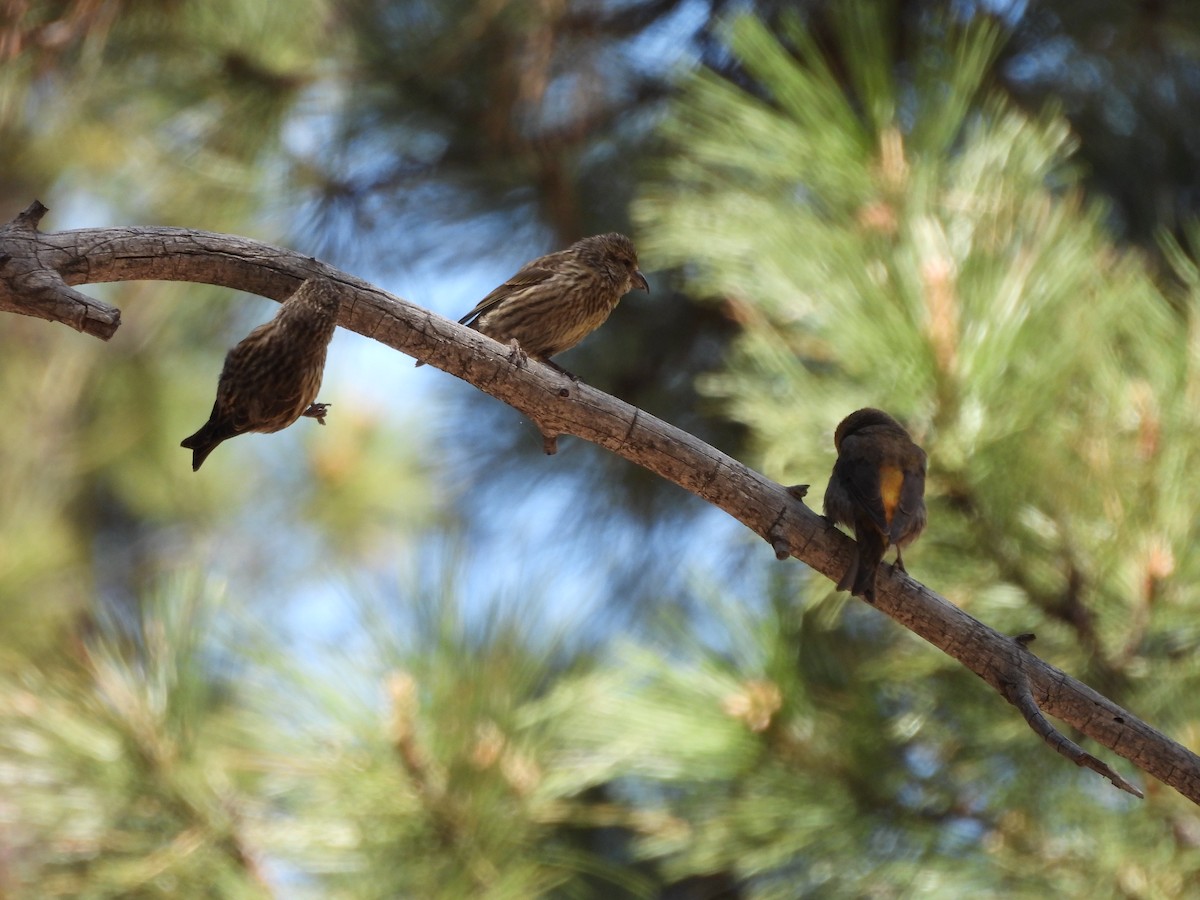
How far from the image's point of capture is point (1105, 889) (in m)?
2.84

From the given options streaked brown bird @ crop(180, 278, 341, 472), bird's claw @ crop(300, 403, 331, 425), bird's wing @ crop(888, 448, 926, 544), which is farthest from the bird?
streaked brown bird @ crop(180, 278, 341, 472)

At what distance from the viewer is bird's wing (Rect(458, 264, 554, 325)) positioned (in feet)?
9.58

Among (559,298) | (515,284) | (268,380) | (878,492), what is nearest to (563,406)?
(268,380)

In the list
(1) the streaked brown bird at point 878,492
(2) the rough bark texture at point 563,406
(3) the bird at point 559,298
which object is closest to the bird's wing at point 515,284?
(3) the bird at point 559,298

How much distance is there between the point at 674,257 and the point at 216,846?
2.07m

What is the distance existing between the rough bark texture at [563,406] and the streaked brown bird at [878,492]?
17 centimetres

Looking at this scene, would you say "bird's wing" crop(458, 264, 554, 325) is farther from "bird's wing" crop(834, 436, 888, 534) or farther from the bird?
"bird's wing" crop(834, 436, 888, 534)

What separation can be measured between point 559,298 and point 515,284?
212mm

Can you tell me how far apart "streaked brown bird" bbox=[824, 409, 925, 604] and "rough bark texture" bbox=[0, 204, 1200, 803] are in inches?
6.6

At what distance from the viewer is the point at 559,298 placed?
280 cm

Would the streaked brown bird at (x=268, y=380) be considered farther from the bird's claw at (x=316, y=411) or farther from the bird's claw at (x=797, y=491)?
the bird's claw at (x=797, y=491)

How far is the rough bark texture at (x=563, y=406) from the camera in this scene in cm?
A: 158

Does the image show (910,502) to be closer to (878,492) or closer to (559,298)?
(878,492)

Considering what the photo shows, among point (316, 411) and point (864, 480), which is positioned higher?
point (864, 480)
